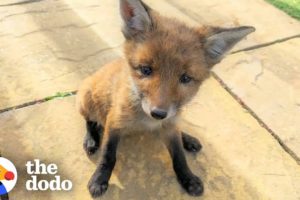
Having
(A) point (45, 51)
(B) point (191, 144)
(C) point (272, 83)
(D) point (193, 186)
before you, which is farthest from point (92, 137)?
(C) point (272, 83)

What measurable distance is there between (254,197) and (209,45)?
130cm

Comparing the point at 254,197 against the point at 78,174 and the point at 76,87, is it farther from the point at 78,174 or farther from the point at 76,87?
the point at 76,87

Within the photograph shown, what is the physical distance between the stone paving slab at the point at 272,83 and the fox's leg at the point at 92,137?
1.53 m

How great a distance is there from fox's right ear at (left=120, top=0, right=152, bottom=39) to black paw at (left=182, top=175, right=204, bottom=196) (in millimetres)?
1235

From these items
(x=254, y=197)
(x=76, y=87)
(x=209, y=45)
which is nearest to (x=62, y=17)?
(x=76, y=87)

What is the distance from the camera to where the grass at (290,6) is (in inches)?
241

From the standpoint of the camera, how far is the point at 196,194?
3564 mm

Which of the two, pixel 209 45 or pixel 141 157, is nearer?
pixel 209 45

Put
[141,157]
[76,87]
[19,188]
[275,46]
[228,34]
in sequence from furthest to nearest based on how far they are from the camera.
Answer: [275,46]
[76,87]
[141,157]
[19,188]
[228,34]

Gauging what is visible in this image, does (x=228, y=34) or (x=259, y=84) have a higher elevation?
(x=228, y=34)

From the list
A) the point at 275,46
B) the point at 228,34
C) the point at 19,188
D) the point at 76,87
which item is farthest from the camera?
the point at 275,46

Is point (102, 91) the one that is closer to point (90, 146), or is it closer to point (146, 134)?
point (90, 146)

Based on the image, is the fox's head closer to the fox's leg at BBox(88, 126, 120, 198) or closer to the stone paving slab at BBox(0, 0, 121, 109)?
the fox's leg at BBox(88, 126, 120, 198)

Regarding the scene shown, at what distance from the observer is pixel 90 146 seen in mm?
3826
